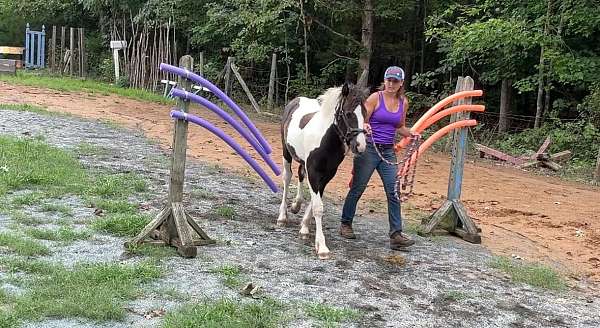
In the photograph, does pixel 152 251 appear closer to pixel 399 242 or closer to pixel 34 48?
pixel 399 242

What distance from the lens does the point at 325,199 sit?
8.78 meters

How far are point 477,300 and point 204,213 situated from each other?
3.23m

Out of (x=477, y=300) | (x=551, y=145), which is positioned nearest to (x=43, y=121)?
(x=477, y=300)

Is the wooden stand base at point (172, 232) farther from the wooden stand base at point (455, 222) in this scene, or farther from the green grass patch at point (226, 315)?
the wooden stand base at point (455, 222)

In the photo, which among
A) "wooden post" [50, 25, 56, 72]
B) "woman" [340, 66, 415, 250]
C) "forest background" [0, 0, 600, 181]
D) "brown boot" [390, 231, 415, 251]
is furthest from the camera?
"wooden post" [50, 25, 56, 72]

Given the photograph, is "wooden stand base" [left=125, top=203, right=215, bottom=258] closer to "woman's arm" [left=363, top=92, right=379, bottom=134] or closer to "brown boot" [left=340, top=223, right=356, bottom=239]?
"brown boot" [left=340, top=223, right=356, bottom=239]

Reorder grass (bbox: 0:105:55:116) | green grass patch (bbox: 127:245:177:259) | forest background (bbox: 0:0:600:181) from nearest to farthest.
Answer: green grass patch (bbox: 127:245:177:259), grass (bbox: 0:105:55:116), forest background (bbox: 0:0:600:181)

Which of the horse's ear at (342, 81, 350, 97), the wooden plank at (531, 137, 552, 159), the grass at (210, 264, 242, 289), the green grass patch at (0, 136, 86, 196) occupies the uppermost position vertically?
the horse's ear at (342, 81, 350, 97)

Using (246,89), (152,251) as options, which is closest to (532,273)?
(152,251)

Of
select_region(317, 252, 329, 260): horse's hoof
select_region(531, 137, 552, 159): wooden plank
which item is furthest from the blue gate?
select_region(317, 252, 329, 260): horse's hoof

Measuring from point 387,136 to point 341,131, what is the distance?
2.17 ft

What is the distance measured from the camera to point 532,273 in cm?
586

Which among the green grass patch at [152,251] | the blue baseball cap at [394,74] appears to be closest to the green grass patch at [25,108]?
the green grass patch at [152,251]

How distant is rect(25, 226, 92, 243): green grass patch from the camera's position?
17.9 feet
